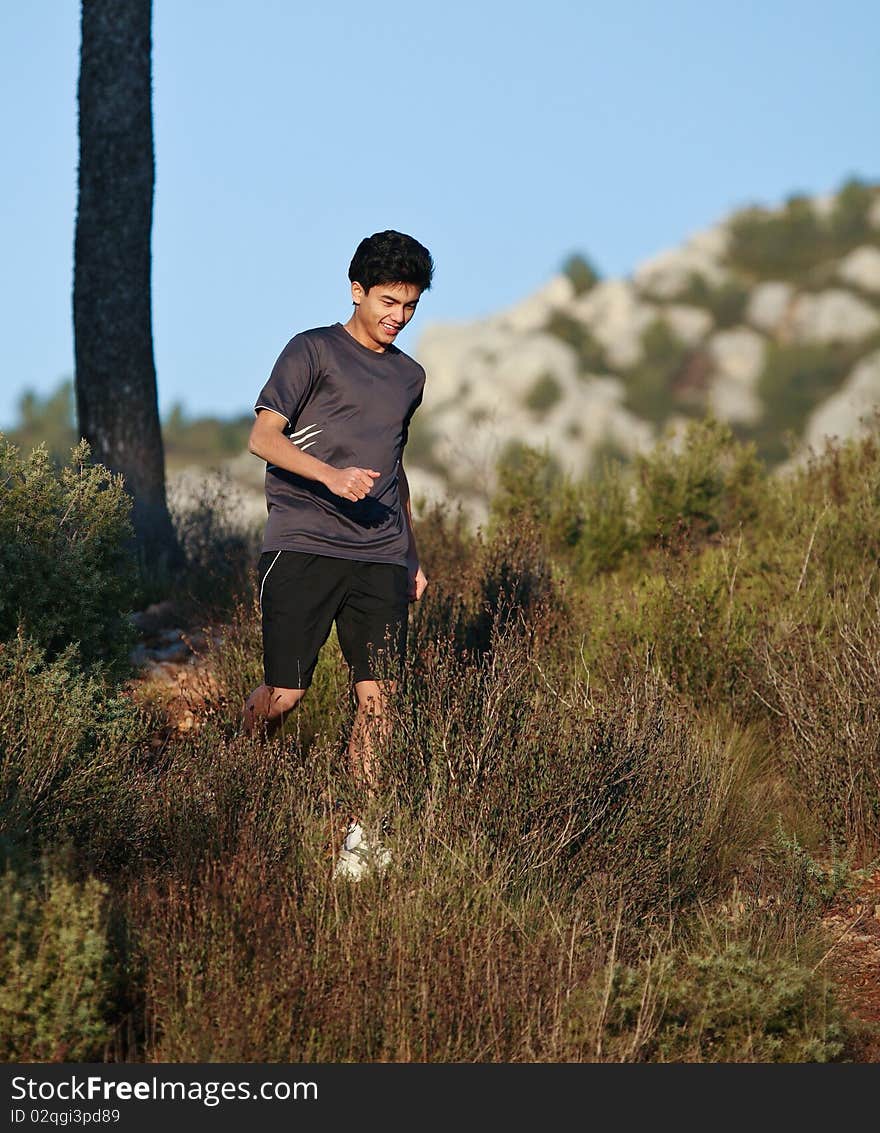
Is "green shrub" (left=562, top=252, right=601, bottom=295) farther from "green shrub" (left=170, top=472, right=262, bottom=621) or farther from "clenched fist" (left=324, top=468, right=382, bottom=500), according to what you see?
"clenched fist" (left=324, top=468, right=382, bottom=500)

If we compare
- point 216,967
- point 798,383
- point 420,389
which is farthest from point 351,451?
point 798,383

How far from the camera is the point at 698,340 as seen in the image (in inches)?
2943

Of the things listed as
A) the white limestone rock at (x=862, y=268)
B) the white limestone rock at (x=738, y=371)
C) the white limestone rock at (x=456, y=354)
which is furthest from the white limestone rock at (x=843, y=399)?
the white limestone rock at (x=456, y=354)

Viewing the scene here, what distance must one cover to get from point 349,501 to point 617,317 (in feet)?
242

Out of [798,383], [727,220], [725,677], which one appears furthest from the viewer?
[727,220]

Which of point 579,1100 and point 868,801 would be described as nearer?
point 579,1100

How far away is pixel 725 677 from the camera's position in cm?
647

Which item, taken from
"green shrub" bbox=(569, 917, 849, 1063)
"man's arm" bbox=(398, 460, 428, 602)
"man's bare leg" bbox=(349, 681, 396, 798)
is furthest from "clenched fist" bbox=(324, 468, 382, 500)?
"green shrub" bbox=(569, 917, 849, 1063)

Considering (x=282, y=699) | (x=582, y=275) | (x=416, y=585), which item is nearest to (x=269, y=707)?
(x=282, y=699)

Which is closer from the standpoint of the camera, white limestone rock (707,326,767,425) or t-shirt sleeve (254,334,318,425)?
t-shirt sleeve (254,334,318,425)

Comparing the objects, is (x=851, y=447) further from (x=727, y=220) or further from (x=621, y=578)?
(x=727, y=220)

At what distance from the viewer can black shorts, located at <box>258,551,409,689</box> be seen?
482cm

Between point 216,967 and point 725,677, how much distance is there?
11.8ft

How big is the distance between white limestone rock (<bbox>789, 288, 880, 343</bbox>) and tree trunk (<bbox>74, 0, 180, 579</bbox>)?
217ft
